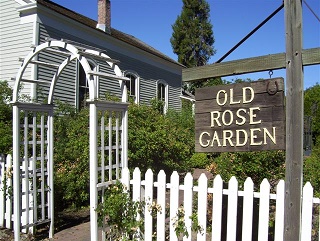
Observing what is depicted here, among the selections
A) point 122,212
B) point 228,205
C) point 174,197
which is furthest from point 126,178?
point 228,205

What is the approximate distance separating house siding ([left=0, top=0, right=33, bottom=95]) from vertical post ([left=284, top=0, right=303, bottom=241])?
959 centimetres

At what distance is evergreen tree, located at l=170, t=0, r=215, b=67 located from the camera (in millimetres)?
34219

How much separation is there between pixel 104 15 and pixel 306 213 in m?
13.6

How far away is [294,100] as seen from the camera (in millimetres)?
2643

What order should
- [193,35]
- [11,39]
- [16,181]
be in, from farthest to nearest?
[193,35] < [11,39] < [16,181]

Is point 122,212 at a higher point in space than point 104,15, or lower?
lower

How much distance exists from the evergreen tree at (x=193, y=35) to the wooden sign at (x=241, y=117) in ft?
103

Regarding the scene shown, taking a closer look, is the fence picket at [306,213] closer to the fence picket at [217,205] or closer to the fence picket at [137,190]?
the fence picket at [217,205]

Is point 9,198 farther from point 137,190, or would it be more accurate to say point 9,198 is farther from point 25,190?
point 137,190

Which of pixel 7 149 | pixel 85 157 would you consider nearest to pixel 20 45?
pixel 7 149

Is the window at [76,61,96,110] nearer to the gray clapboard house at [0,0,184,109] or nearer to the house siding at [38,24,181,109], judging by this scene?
the gray clapboard house at [0,0,184,109]

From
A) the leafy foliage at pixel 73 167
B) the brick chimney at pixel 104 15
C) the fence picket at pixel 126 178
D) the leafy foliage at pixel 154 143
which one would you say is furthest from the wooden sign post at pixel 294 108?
the brick chimney at pixel 104 15

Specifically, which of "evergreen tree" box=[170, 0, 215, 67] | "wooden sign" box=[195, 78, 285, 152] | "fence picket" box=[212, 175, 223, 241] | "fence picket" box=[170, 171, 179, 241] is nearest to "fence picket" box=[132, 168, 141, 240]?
"fence picket" box=[170, 171, 179, 241]

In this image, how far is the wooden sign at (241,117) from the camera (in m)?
2.84
